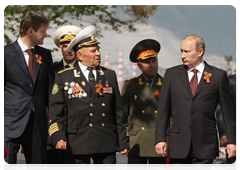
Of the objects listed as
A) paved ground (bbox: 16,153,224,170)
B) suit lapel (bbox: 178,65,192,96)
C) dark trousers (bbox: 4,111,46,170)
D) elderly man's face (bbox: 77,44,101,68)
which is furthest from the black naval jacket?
paved ground (bbox: 16,153,224,170)

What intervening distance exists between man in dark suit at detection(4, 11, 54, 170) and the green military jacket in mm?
1484

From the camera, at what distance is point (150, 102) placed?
613 cm

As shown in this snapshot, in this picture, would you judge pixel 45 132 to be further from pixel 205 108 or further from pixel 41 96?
pixel 205 108

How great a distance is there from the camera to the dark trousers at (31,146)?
484 centimetres

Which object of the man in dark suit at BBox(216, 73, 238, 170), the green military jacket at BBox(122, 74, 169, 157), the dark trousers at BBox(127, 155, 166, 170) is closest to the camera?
the man in dark suit at BBox(216, 73, 238, 170)

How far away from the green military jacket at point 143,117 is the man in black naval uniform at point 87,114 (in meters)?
0.95

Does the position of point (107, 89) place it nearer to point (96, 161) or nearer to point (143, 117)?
point (96, 161)

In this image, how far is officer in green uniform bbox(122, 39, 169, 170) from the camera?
6.02 m

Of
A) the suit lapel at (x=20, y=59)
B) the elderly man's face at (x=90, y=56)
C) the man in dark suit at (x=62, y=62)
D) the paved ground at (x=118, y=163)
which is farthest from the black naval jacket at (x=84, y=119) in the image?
the paved ground at (x=118, y=163)

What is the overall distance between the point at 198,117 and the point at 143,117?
1335mm

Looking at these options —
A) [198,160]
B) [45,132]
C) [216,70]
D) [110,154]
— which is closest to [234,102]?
[216,70]

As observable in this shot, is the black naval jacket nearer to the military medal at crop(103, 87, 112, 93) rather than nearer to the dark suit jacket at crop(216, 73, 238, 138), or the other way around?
the military medal at crop(103, 87, 112, 93)

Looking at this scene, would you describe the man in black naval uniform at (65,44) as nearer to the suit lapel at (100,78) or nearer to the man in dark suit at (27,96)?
the man in dark suit at (27,96)

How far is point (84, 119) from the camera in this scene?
496 centimetres
